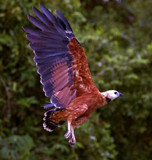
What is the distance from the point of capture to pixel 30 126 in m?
3.73

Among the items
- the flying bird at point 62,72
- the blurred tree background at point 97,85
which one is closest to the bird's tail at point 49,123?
the flying bird at point 62,72

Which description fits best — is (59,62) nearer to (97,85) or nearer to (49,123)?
(49,123)

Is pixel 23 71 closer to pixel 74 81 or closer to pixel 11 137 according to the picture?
pixel 11 137

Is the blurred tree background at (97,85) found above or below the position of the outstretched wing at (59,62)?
below

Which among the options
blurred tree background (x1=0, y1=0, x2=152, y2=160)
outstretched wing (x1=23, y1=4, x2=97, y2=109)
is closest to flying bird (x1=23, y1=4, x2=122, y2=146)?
outstretched wing (x1=23, y1=4, x2=97, y2=109)

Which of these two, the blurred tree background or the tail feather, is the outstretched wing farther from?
the blurred tree background

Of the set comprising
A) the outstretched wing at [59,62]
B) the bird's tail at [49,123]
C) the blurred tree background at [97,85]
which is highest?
the outstretched wing at [59,62]

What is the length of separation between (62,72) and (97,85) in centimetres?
159

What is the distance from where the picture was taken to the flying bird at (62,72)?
89.4 inches

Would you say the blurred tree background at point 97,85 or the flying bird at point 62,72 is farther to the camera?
the blurred tree background at point 97,85

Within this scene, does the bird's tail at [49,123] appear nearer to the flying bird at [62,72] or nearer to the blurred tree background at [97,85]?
the flying bird at [62,72]

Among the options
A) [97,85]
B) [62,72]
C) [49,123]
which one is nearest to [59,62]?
[62,72]

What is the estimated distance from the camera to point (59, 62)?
2348mm

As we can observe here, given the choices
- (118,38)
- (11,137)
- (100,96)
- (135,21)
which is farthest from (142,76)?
(100,96)
